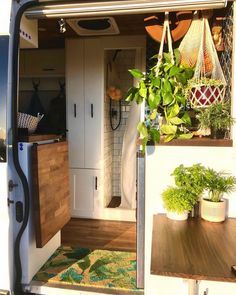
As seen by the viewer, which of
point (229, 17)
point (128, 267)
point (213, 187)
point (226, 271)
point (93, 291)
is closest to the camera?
point (226, 271)

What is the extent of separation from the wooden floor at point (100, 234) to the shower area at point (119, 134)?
0.80 feet

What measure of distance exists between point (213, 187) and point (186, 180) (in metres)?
0.14

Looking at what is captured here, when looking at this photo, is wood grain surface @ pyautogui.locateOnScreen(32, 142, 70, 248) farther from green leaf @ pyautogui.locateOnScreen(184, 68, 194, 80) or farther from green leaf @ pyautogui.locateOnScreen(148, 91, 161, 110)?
green leaf @ pyautogui.locateOnScreen(184, 68, 194, 80)

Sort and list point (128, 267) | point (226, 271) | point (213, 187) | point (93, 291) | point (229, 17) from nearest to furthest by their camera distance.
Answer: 1. point (226, 271)
2. point (213, 187)
3. point (229, 17)
4. point (93, 291)
5. point (128, 267)

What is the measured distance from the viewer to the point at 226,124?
1472 mm

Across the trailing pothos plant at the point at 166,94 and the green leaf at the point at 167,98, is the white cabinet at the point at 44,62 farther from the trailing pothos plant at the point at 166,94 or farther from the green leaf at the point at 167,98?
the green leaf at the point at 167,98

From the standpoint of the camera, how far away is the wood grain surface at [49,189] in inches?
70.6

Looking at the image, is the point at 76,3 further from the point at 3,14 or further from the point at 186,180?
the point at 186,180

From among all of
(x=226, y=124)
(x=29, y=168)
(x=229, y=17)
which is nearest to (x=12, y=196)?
(x=29, y=168)

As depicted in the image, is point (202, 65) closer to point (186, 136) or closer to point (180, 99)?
point (180, 99)

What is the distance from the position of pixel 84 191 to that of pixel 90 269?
135 cm

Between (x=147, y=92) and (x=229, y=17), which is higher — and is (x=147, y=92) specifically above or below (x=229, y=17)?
below

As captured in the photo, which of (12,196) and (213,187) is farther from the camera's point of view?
(12,196)

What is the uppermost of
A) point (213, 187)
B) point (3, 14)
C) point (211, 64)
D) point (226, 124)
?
point (3, 14)
